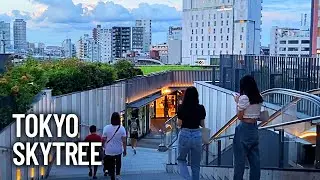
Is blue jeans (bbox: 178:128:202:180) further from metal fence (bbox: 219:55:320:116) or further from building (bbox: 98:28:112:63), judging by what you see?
building (bbox: 98:28:112:63)

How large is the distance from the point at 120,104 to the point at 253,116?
1805cm

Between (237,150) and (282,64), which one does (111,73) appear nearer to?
(282,64)

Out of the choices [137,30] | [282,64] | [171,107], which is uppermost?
[137,30]

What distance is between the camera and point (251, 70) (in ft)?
50.8

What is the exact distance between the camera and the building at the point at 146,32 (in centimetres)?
Result: 11088

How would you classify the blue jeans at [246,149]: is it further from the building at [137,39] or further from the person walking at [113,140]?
the building at [137,39]

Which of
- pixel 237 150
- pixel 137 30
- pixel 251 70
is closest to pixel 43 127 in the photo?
pixel 237 150

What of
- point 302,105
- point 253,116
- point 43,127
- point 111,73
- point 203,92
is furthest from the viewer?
point 111,73

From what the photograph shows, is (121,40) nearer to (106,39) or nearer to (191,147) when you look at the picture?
(106,39)

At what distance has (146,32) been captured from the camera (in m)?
115

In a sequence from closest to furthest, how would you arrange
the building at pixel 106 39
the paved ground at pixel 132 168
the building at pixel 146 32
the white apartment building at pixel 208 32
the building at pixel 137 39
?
the paved ground at pixel 132 168, the building at pixel 106 39, the white apartment building at pixel 208 32, the building at pixel 137 39, the building at pixel 146 32

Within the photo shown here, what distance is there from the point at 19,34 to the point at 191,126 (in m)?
36.3

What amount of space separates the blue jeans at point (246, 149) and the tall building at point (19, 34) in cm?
3260

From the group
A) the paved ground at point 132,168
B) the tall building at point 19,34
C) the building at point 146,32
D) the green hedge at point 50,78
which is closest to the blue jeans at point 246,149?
the green hedge at point 50,78
